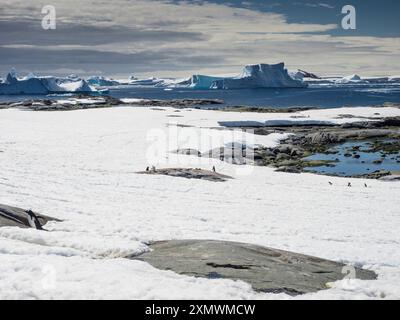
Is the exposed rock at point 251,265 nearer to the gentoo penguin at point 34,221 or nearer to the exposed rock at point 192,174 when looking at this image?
the gentoo penguin at point 34,221

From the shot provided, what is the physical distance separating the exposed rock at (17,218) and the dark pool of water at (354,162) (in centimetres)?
3436

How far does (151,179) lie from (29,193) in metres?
10.8

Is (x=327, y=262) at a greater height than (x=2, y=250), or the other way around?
(x=2, y=250)

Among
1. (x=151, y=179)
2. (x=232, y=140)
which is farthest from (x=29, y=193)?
(x=232, y=140)

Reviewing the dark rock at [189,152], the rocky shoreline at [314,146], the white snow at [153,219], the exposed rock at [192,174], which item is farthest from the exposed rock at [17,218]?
the dark rock at [189,152]

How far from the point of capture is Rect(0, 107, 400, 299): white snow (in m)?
12.2

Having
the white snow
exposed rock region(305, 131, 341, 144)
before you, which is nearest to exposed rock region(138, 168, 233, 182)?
the white snow

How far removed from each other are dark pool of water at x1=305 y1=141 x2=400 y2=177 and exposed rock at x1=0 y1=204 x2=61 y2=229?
113 feet

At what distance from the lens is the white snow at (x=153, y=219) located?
40.2ft

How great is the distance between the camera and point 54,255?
564 inches

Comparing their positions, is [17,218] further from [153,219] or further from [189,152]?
[189,152]

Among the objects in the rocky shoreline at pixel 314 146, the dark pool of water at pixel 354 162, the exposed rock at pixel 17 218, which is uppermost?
the exposed rock at pixel 17 218

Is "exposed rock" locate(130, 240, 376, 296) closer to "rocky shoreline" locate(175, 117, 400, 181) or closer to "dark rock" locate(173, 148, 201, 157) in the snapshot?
"rocky shoreline" locate(175, 117, 400, 181)
